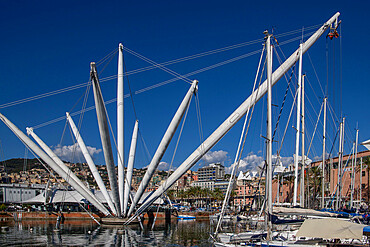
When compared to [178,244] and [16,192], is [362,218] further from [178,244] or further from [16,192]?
[16,192]

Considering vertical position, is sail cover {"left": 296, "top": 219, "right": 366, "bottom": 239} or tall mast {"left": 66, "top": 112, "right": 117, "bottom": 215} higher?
tall mast {"left": 66, "top": 112, "right": 117, "bottom": 215}

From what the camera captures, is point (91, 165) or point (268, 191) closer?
point (268, 191)

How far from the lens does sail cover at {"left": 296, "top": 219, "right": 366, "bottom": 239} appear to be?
63.0ft

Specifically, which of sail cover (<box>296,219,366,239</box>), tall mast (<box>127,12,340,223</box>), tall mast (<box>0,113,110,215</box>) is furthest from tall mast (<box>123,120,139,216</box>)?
sail cover (<box>296,219,366,239</box>)

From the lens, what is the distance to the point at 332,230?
1948 cm

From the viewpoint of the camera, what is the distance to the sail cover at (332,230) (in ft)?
63.0

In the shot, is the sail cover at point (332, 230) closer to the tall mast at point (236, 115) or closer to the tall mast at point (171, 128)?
the tall mast at point (236, 115)

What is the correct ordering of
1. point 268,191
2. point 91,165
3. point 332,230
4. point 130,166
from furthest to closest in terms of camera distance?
point 130,166
point 91,165
point 268,191
point 332,230

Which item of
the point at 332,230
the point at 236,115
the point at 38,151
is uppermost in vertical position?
the point at 236,115

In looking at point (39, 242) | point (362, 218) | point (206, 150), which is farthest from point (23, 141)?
point (362, 218)

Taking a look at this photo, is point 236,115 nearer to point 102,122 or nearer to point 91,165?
point 102,122

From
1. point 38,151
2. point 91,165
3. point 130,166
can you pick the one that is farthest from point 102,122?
point 130,166

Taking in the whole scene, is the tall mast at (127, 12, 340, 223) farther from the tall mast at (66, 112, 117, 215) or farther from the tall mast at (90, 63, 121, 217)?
the tall mast at (90, 63, 121, 217)

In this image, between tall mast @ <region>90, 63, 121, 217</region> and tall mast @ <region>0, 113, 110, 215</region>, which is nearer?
tall mast @ <region>90, 63, 121, 217</region>
